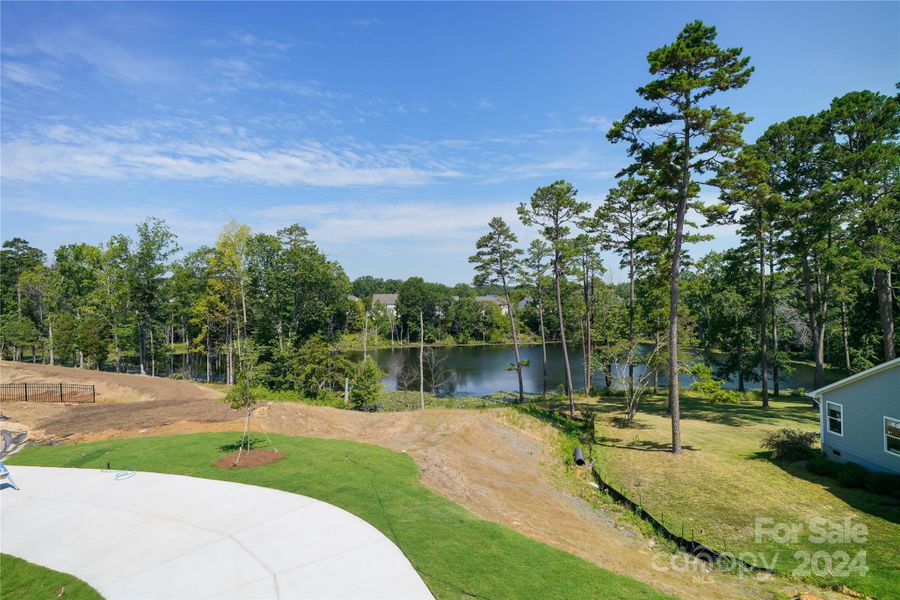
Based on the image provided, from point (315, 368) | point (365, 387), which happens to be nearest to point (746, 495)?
point (365, 387)

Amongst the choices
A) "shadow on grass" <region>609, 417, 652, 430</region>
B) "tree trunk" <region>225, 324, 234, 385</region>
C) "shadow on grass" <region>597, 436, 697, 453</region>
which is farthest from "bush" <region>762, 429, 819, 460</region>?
"tree trunk" <region>225, 324, 234, 385</region>

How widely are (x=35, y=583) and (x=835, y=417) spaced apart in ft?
79.8

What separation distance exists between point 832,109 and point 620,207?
12211 millimetres

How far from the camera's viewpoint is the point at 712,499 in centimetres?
1423

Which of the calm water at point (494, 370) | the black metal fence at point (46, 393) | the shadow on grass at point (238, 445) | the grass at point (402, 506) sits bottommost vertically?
the calm water at point (494, 370)

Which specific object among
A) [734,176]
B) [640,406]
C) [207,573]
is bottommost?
[640,406]

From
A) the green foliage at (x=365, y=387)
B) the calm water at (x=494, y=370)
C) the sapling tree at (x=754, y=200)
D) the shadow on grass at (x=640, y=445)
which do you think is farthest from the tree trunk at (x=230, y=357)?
the sapling tree at (x=754, y=200)

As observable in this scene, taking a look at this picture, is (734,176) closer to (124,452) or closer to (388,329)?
(124,452)

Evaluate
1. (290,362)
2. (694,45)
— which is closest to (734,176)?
(694,45)

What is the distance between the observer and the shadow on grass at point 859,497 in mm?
12414

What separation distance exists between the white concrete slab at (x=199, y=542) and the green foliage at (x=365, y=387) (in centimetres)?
1743

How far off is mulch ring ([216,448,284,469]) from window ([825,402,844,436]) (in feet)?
68.2

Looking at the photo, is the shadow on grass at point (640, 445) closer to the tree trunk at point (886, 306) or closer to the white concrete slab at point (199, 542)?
the tree trunk at point (886, 306)

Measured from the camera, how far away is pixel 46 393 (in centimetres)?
2591
